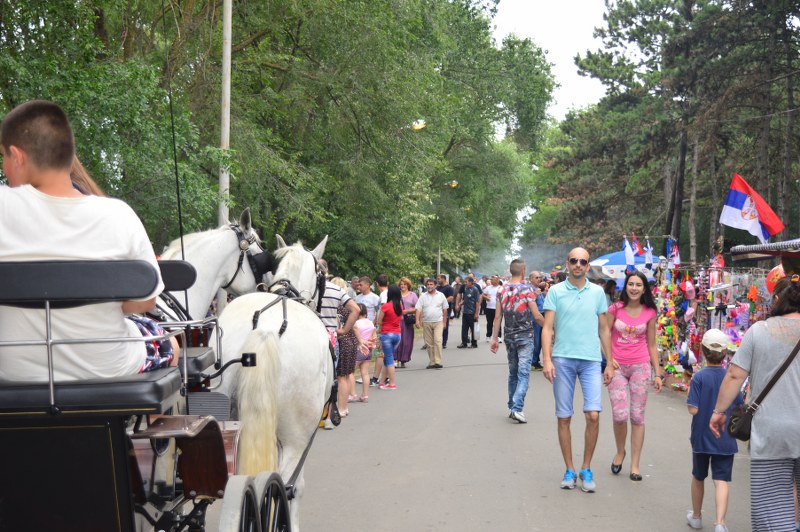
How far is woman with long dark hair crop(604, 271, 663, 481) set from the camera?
8477 millimetres

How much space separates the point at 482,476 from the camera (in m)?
8.63

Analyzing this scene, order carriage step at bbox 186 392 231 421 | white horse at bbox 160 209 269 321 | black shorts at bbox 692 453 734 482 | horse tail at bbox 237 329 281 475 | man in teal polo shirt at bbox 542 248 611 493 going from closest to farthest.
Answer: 1. carriage step at bbox 186 392 231 421
2. horse tail at bbox 237 329 281 475
3. white horse at bbox 160 209 269 321
4. black shorts at bbox 692 453 734 482
5. man in teal polo shirt at bbox 542 248 611 493

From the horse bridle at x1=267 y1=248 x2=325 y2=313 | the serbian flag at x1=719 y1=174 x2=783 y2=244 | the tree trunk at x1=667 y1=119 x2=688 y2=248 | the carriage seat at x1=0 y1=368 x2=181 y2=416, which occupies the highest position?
the tree trunk at x1=667 y1=119 x2=688 y2=248

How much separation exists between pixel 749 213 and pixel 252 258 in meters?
8.69

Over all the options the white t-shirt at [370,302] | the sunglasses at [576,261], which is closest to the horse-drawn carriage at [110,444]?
the sunglasses at [576,261]

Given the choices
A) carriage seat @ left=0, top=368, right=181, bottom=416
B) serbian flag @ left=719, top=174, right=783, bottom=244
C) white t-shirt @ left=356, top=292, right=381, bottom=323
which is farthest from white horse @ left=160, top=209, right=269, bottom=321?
white t-shirt @ left=356, top=292, right=381, bottom=323

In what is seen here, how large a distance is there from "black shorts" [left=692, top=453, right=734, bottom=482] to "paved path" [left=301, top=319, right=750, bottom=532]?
1.54 ft

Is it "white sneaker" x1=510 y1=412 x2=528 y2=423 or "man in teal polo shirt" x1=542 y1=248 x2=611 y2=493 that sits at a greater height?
"man in teal polo shirt" x1=542 y1=248 x2=611 y2=493

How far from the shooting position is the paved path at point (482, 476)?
23.2ft

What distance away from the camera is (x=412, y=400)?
14.3m

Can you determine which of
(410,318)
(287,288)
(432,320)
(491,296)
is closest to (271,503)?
(287,288)

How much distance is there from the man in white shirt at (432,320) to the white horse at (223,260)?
1268 centimetres

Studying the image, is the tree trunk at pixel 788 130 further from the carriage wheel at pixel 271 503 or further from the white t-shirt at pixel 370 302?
the carriage wheel at pixel 271 503

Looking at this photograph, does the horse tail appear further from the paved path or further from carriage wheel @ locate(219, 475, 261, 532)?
the paved path
